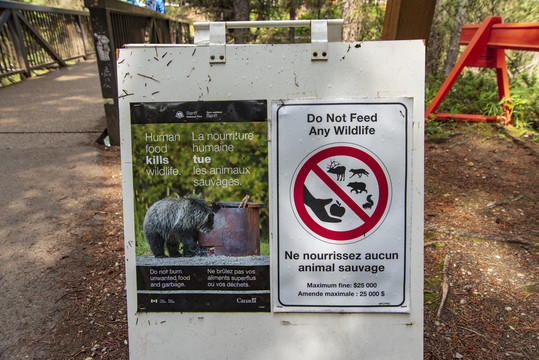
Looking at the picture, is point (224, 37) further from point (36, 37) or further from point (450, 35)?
point (450, 35)

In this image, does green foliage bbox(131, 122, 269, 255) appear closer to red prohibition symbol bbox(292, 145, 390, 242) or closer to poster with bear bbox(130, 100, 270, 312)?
poster with bear bbox(130, 100, 270, 312)

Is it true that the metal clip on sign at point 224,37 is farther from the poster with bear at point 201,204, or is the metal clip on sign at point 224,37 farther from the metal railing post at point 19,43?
the metal railing post at point 19,43

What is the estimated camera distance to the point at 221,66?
1789 millimetres

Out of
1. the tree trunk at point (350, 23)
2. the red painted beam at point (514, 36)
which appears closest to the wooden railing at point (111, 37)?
the tree trunk at point (350, 23)

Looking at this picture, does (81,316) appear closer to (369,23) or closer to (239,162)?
(239,162)

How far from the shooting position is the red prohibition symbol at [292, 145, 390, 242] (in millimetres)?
1794

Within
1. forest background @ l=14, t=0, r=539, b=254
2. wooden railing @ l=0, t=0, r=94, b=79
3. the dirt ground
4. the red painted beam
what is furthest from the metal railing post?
the red painted beam

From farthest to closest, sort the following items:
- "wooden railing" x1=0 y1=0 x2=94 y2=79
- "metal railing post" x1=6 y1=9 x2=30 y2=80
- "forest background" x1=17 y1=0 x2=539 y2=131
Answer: "metal railing post" x1=6 y1=9 x2=30 y2=80 → "wooden railing" x1=0 y1=0 x2=94 y2=79 → "forest background" x1=17 y1=0 x2=539 y2=131

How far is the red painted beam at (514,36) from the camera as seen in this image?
199 inches

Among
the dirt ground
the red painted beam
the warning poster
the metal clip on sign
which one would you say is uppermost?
the red painted beam

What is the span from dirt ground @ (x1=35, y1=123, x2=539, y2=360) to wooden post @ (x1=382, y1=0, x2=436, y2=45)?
1.60 metres

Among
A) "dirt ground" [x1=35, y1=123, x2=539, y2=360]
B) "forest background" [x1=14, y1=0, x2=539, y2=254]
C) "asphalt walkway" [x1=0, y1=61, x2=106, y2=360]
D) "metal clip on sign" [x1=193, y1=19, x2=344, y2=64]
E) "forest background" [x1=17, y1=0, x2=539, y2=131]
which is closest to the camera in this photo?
"metal clip on sign" [x1=193, y1=19, x2=344, y2=64]

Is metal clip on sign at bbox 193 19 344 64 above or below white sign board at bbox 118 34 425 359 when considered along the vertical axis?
above

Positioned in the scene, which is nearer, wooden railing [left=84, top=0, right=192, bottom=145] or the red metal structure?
wooden railing [left=84, top=0, right=192, bottom=145]
